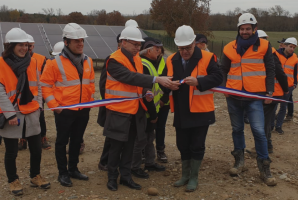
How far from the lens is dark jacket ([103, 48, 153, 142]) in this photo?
420 cm

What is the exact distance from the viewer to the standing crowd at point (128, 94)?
4215mm

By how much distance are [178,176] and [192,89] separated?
147 cm

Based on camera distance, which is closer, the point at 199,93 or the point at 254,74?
the point at 199,93

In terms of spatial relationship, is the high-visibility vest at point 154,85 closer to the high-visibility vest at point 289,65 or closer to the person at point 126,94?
the person at point 126,94

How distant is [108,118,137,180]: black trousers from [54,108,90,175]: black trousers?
512 mm

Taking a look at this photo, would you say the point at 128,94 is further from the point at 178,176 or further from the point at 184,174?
the point at 178,176

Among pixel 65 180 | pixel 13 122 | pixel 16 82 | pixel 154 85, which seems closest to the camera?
pixel 13 122

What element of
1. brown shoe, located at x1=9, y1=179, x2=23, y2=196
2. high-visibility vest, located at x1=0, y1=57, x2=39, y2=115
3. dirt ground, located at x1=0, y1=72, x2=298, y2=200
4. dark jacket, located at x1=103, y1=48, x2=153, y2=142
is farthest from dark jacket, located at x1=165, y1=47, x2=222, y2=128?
brown shoe, located at x1=9, y1=179, x2=23, y2=196

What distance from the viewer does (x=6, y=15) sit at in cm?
6116

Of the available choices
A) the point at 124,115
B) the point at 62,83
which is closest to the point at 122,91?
the point at 124,115

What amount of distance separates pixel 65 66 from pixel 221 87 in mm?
2098

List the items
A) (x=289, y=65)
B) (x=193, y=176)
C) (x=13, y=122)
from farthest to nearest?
(x=289, y=65)
(x=193, y=176)
(x=13, y=122)

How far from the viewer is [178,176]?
5.09 metres

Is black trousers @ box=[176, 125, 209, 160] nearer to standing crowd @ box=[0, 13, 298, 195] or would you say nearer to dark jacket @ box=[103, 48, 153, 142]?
standing crowd @ box=[0, 13, 298, 195]
